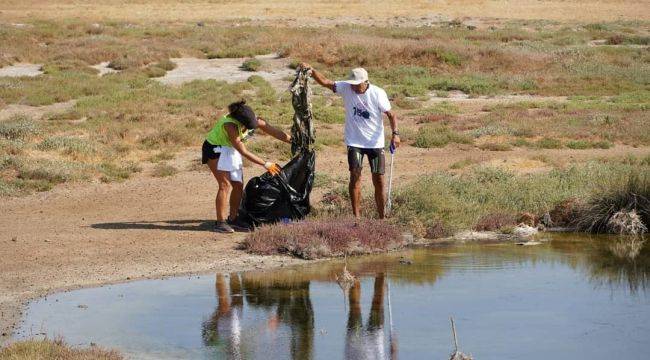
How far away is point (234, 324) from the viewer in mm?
9344

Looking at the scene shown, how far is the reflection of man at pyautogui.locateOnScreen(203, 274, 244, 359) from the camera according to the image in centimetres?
867

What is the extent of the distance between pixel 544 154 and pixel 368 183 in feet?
14.4

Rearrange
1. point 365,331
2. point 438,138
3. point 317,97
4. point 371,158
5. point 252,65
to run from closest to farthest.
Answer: point 365,331, point 371,158, point 438,138, point 317,97, point 252,65

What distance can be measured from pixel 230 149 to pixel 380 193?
1.90 meters

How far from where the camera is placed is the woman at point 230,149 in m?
12.7

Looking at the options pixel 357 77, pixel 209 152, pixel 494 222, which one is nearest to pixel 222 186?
pixel 209 152

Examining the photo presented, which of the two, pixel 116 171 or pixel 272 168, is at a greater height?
pixel 272 168

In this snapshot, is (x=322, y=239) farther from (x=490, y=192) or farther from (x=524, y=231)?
(x=490, y=192)

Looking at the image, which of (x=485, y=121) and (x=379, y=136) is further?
(x=485, y=121)

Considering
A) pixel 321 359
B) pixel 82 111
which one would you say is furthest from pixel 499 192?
pixel 82 111

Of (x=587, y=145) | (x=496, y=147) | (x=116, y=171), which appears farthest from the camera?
(x=587, y=145)

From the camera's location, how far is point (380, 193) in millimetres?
12969

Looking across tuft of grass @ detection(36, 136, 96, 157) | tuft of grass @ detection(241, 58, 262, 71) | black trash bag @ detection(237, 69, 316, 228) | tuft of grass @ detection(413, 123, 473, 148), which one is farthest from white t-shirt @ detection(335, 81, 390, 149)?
tuft of grass @ detection(241, 58, 262, 71)

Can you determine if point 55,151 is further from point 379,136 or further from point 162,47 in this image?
point 162,47
